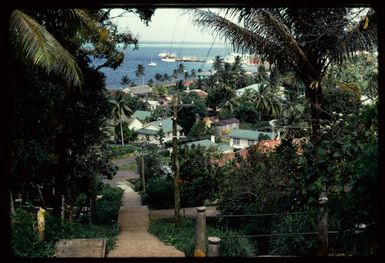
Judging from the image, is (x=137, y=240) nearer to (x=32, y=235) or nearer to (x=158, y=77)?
(x=32, y=235)

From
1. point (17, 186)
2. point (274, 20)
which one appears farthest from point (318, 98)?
point (17, 186)

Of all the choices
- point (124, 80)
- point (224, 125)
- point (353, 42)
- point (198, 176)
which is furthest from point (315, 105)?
point (124, 80)

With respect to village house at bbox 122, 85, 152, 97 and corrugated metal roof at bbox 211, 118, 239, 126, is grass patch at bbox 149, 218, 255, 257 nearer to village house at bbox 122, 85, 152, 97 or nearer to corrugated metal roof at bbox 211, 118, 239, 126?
corrugated metal roof at bbox 211, 118, 239, 126

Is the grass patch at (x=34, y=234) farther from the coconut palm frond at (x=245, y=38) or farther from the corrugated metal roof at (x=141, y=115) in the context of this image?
the corrugated metal roof at (x=141, y=115)

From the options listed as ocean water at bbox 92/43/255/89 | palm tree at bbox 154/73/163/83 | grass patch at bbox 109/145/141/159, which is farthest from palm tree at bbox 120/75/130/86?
grass patch at bbox 109/145/141/159

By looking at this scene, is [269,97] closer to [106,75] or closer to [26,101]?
[106,75]
